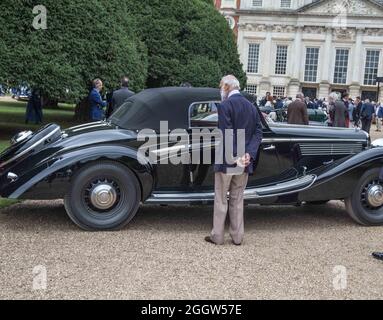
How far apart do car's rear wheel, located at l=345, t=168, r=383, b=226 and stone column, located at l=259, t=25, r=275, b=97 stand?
61548mm

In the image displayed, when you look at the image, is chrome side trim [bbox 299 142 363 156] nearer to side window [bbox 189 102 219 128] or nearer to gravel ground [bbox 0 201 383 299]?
gravel ground [bbox 0 201 383 299]

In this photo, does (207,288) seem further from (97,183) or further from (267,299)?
(97,183)

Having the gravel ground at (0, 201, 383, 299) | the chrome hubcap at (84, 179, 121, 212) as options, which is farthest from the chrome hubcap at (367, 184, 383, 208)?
→ the chrome hubcap at (84, 179, 121, 212)

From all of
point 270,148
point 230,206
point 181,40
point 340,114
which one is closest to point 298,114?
point 340,114

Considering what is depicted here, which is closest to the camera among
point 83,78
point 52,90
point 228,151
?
point 228,151

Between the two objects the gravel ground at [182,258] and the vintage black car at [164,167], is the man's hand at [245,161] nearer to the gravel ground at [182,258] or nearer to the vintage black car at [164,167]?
the vintage black car at [164,167]

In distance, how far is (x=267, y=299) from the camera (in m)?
4.62

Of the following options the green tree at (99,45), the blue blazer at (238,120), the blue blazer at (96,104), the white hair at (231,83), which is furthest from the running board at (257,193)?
the green tree at (99,45)

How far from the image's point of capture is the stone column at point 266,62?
68062 millimetres

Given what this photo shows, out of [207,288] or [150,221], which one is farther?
[150,221]

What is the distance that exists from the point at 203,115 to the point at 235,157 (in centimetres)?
118
